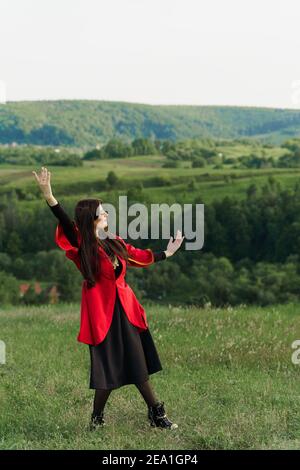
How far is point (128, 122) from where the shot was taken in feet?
513

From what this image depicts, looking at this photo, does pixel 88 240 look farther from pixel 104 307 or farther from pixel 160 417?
pixel 160 417

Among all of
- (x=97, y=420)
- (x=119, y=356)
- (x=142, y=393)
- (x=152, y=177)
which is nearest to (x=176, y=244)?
(x=119, y=356)

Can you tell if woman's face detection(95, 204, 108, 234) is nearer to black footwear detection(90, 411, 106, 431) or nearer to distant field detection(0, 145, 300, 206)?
black footwear detection(90, 411, 106, 431)

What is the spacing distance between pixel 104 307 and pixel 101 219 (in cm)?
82

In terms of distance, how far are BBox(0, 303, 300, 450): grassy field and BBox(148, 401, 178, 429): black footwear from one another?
98 mm

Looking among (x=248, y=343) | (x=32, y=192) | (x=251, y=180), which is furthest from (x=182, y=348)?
(x=251, y=180)

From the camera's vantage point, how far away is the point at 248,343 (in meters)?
11.1

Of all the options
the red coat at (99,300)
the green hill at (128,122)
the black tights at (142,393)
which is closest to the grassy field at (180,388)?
the black tights at (142,393)

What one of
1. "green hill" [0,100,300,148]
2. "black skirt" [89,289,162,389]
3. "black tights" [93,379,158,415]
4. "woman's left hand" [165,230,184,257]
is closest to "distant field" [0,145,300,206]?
"green hill" [0,100,300,148]

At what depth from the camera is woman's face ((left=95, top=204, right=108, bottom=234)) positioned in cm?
707

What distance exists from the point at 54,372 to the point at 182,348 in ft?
6.86

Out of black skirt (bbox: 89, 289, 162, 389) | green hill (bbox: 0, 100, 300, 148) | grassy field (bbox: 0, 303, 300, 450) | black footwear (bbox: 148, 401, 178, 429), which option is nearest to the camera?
grassy field (bbox: 0, 303, 300, 450)

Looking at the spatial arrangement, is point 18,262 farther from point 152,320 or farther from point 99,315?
point 99,315
